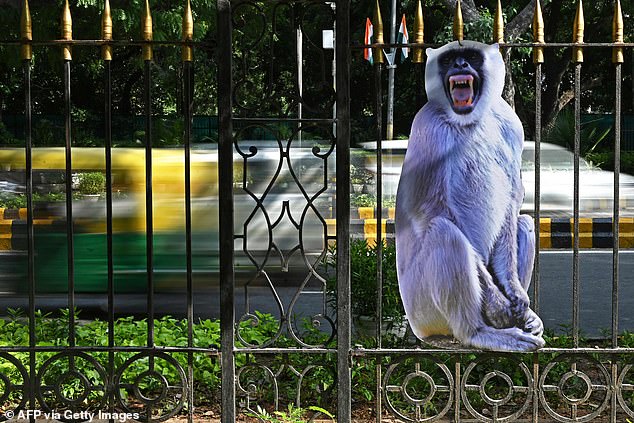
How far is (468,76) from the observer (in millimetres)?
4434

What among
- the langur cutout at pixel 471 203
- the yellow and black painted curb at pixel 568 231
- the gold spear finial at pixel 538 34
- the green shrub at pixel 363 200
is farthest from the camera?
the green shrub at pixel 363 200

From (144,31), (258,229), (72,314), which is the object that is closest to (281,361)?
(72,314)

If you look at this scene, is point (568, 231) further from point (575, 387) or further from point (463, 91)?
point (463, 91)

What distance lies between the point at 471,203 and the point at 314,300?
5.08 meters

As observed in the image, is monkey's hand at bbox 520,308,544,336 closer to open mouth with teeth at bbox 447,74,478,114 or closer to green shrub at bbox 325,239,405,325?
open mouth with teeth at bbox 447,74,478,114

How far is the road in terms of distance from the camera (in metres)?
8.15

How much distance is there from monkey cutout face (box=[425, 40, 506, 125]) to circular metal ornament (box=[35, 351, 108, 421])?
2.18 metres

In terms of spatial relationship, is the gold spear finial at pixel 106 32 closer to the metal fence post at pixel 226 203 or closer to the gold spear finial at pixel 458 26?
the metal fence post at pixel 226 203

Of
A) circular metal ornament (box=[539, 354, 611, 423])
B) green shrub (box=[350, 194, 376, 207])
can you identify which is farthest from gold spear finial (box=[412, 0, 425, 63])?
green shrub (box=[350, 194, 376, 207])

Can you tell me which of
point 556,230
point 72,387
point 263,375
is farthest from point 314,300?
point 556,230

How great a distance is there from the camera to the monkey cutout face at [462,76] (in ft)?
14.5

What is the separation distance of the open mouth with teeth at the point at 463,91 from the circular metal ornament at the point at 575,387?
132 cm

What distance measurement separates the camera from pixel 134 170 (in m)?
7.93

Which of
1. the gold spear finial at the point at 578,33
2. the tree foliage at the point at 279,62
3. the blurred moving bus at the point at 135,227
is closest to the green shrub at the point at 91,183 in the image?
the blurred moving bus at the point at 135,227
